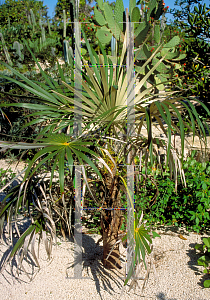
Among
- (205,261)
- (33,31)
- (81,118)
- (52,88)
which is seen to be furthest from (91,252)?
(33,31)

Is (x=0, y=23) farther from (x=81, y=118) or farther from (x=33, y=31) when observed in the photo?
(x=81, y=118)

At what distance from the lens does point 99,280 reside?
2.07 m

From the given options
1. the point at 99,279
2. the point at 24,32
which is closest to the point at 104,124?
the point at 99,279

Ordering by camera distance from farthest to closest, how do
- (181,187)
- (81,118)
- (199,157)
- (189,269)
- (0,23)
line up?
1. (0,23)
2. (199,157)
3. (181,187)
4. (189,269)
5. (81,118)

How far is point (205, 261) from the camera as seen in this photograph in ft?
6.89

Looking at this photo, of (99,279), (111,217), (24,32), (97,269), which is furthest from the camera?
(24,32)

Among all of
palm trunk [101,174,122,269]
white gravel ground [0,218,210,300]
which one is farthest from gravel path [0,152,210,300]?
palm trunk [101,174,122,269]

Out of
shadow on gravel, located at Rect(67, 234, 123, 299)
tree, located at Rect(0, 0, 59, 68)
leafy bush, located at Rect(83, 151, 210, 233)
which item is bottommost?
shadow on gravel, located at Rect(67, 234, 123, 299)

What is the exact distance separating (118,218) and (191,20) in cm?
428

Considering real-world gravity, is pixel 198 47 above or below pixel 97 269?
above

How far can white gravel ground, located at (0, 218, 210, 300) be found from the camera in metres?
1.92

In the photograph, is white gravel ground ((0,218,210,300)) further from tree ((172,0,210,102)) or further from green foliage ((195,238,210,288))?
tree ((172,0,210,102))

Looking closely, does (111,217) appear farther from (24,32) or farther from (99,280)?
(24,32)

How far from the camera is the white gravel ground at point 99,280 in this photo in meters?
1.92
